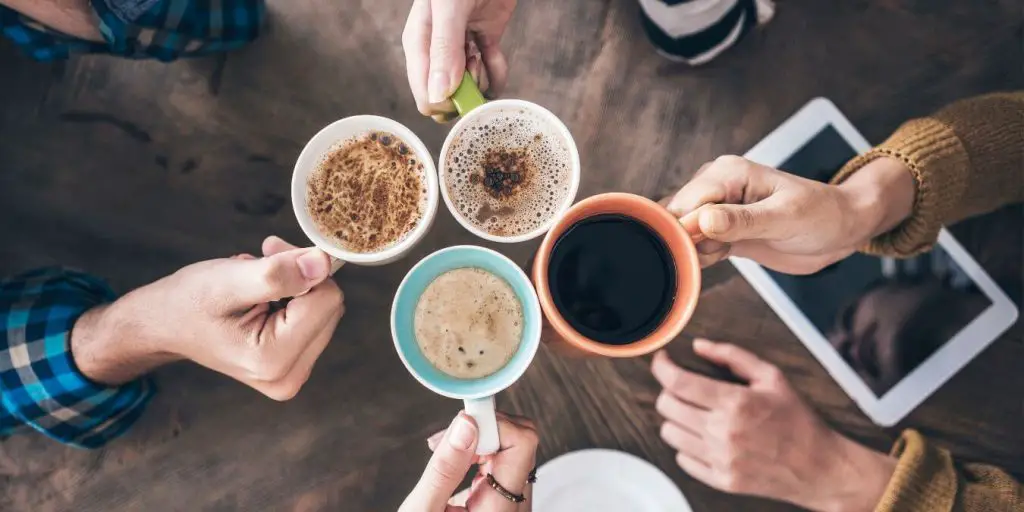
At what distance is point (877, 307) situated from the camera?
1178 mm

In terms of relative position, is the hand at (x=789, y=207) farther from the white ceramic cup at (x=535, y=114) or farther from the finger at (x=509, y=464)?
the finger at (x=509, y=464)

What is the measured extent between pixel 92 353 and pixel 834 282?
1.22 metres

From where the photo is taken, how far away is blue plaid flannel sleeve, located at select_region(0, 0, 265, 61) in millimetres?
992

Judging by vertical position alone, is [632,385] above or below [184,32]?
below

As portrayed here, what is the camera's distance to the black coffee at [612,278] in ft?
2.84

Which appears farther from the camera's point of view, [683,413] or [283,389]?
[683,413]

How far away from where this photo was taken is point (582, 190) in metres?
1.17

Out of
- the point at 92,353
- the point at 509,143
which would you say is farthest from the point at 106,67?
the point at 509,143

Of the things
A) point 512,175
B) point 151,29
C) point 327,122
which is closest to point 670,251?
point 512,175

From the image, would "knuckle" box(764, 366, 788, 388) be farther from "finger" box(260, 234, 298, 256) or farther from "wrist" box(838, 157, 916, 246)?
"finger" box(260, 234, 298, 256)

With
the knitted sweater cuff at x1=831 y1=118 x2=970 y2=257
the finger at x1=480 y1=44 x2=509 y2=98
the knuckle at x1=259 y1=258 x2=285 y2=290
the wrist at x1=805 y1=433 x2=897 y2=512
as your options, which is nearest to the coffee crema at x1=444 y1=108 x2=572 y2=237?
the finger at x1=480 y1=44 x2=509 y2=98

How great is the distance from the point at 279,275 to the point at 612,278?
43 cm

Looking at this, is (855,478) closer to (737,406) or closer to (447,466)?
(737,406)

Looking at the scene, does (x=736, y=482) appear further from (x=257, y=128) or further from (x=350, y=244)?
(x=257, y=128)
